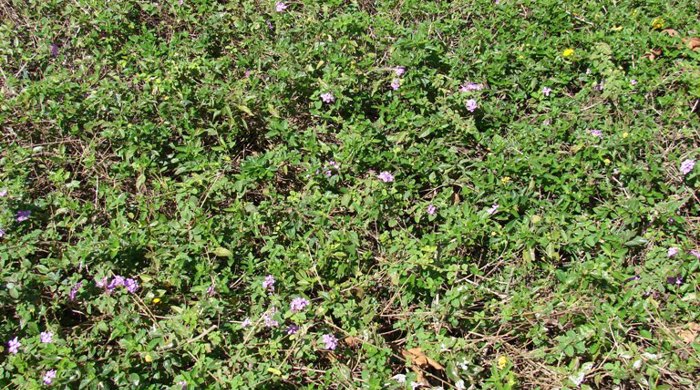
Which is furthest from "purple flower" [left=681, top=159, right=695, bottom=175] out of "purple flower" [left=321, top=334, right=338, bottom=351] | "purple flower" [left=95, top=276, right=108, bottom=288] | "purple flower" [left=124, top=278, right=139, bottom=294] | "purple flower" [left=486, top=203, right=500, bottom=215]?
"purple flower" [left=95, top=276, right=108, bottom=288]

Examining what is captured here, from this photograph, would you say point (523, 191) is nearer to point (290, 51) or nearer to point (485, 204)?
point (485, 204)

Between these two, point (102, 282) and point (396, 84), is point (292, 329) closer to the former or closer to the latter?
point (102, 282)

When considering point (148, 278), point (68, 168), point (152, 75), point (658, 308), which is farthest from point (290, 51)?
point (658, 308)

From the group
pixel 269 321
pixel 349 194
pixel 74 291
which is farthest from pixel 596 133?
pixel 74 291

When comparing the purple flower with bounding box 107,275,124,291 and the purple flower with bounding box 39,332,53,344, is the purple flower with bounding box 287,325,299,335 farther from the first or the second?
the purple flower with bounding box 39,332,53,344

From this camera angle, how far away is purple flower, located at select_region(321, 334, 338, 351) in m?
2.44

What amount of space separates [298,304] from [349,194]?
1.91 ft

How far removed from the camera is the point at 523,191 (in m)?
2.94

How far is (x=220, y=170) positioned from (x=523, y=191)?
1.35 meters

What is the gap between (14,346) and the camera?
2.34 m

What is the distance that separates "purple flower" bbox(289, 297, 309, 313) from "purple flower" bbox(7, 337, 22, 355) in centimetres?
96

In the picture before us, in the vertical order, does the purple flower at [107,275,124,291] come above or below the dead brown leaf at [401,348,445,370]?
above

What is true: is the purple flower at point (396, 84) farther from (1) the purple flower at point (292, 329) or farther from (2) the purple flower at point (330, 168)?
(1) the purple flower at point (292, 329)

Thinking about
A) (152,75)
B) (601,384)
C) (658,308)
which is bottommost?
(601,384)
